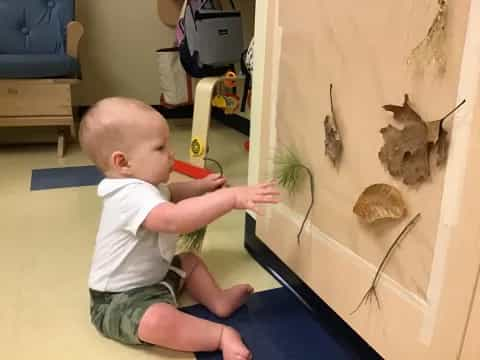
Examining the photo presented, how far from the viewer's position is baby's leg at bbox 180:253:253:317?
0.88 meters

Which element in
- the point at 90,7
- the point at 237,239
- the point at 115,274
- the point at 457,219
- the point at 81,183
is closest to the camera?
the point at 457,219

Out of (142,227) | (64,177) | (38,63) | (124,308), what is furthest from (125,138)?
(38,63)

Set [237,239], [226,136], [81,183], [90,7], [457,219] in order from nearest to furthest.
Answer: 1. [457,219]
2. [237,239]
3. [81,183]
4. [226,136]
5. [90,7]

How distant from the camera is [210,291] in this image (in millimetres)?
Result: 901

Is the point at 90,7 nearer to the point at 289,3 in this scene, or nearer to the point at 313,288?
the point at 289,3

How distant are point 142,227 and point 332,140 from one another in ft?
1.10

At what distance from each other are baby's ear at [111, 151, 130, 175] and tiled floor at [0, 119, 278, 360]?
278 millimetres

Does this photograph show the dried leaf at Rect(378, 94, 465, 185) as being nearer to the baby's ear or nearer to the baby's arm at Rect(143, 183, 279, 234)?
the baby's arm at Rect(143, 183, 279, 234)

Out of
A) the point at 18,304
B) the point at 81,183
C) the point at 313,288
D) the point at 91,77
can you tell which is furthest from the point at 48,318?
the point at 91,77

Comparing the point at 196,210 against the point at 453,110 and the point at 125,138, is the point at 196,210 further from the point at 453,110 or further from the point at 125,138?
the point at 453,110

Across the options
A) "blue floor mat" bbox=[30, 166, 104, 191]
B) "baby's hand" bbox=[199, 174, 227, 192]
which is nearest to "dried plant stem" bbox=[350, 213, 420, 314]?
"baby's hand" bbox=[199, 174, 227, 192]

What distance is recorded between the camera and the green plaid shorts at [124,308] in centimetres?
78

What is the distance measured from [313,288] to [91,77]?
1.96 m

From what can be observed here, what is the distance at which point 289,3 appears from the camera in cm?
84
